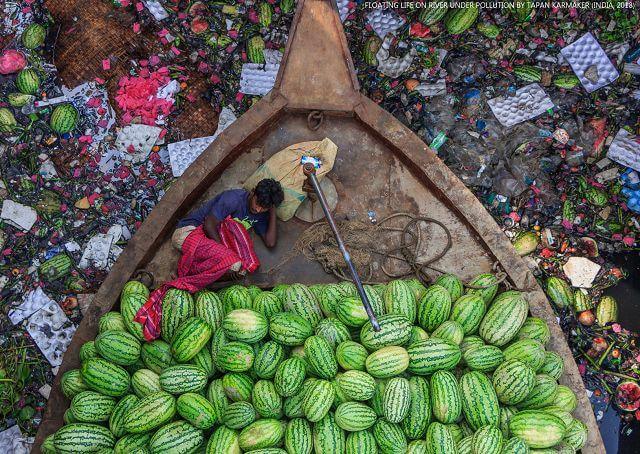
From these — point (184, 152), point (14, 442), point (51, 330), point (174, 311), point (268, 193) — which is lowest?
point (14, 442)

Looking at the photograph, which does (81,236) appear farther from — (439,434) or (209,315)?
(439,434)

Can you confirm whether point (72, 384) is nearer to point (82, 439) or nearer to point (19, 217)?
point (82, 439)

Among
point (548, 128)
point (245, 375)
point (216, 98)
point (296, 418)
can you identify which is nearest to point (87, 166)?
point (216, 98)

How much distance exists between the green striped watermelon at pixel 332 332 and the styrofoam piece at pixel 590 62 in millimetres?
4115

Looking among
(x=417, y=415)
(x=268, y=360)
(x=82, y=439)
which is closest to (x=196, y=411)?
(x=268, y=360)

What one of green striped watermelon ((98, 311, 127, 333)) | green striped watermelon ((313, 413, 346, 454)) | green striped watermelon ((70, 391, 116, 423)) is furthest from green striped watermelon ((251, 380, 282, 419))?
green striped watermelon ((98, 311, 127, 333))

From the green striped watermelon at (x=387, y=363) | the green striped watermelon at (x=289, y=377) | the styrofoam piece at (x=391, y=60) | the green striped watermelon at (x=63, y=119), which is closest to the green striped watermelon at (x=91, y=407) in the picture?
the green striped watermelon at (x=289, y=377)

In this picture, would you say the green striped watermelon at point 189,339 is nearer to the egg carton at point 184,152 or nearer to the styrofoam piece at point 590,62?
the egg carton at point 184,152

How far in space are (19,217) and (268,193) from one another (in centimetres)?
291

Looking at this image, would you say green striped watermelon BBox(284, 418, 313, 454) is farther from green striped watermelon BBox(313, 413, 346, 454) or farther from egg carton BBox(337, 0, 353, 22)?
egg carton BBox(337, 0, 353, 22)

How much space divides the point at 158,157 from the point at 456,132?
3141mm

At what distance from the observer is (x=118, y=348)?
380cm

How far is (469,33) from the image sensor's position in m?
6.15

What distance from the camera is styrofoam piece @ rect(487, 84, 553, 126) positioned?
20.1 feet
